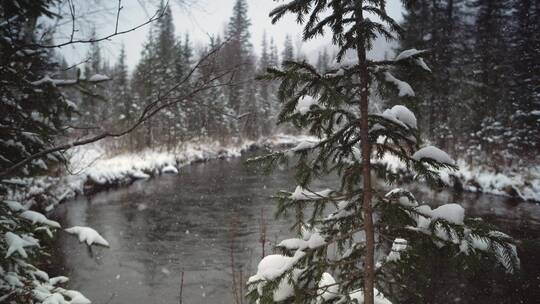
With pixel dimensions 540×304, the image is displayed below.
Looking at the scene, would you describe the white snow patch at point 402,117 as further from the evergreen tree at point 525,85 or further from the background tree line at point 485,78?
the evergreen tree at point 525,85

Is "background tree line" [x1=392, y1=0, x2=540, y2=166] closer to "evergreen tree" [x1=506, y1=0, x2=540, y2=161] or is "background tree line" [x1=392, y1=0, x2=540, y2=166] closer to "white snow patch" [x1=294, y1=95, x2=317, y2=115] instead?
"evergreen tree" [x1=506, y1=0, x2=540, y2=161]

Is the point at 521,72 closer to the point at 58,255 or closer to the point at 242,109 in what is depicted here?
the point at 58,255

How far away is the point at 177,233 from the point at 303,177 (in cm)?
1023

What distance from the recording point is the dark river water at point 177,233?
28.4ft

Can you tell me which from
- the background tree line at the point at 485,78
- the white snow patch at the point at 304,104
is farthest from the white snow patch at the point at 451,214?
the background tree line at the point at 485,78

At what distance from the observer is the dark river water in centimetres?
866

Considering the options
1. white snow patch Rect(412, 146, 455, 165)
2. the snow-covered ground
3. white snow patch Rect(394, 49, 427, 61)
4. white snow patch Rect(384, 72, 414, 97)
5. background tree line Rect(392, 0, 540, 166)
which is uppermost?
background tree line Rect(392, 0, 540, 166)

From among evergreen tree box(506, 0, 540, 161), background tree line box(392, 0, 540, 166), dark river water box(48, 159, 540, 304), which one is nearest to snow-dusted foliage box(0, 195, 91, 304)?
dark river water box(48, 159, 540, 304)

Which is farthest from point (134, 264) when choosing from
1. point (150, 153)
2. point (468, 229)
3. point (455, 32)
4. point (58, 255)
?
point (455, 32)

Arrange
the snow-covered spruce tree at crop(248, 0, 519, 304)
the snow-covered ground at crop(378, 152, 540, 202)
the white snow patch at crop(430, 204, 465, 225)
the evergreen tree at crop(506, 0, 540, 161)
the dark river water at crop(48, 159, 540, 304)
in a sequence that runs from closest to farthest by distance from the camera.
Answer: the white snow patch at crop(430, 204, 465, 225) → the snow-covered spruce tree at crop(248, 0, 519, 304) → the dark river water at crop(48, 159, 540, 304) → the snow-covered ground at crop(378, 152, 540, 202) → the evergreen tree at crop(506, 0, 540, 161)

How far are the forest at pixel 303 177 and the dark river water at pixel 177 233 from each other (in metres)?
0.08

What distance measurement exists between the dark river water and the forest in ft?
0.25

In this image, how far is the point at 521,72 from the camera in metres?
22.4

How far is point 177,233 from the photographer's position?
40.9 ft
